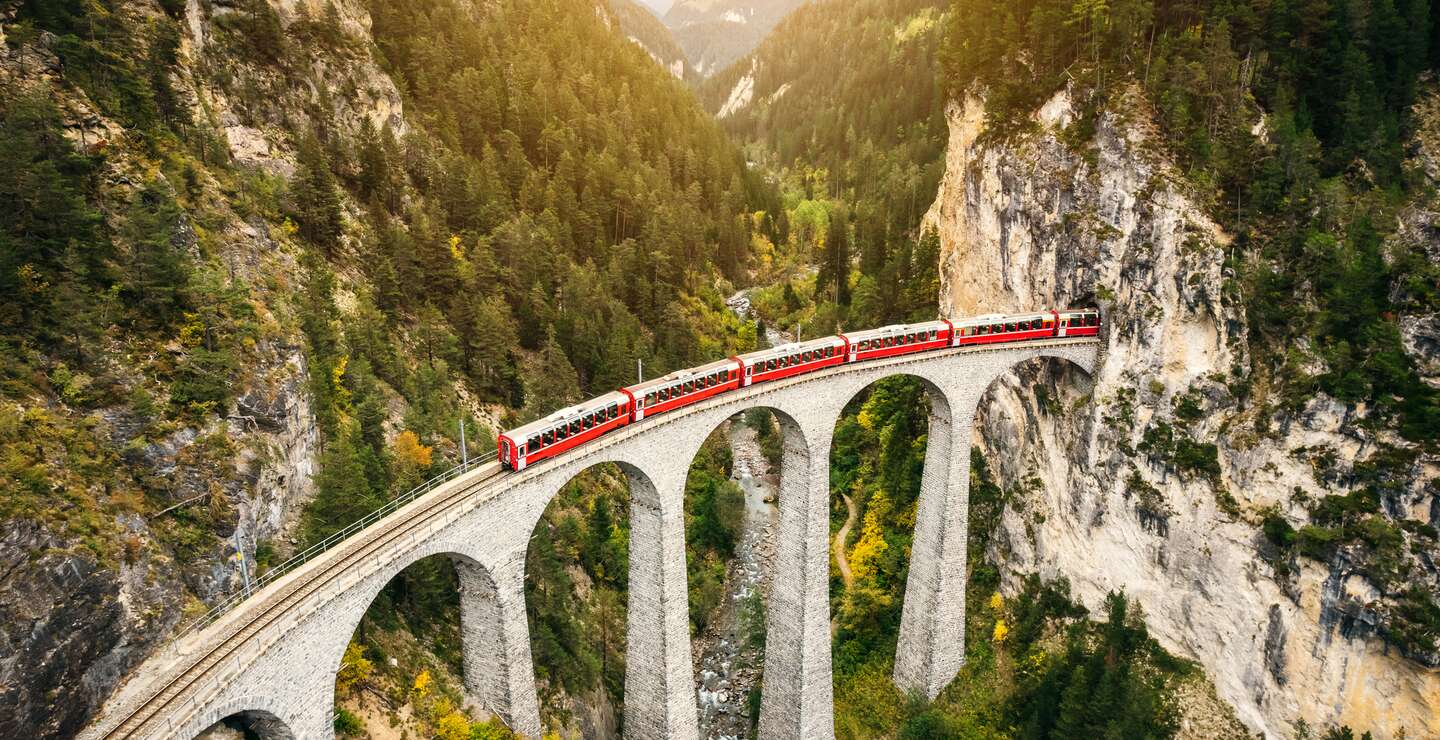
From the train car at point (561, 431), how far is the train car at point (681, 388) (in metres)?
0.63

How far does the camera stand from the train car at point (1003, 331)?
36562 mm

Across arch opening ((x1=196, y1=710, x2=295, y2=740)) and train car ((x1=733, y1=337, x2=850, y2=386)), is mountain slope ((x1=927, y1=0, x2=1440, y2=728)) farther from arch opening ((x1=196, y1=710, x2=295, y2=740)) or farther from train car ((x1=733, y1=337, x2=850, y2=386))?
arch opening ((x1=196, y1=710, x2=295, y2=740))

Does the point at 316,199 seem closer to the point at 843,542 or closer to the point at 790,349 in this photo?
the point at 790,349

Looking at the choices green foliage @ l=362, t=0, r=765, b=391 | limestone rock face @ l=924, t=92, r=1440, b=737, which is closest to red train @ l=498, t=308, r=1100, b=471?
limestone rock face @ l=924, t=92, r=1440, b=737

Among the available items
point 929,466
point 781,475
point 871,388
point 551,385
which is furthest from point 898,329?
point 551,385

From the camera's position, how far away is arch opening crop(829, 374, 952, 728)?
3919cm

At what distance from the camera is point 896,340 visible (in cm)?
3656

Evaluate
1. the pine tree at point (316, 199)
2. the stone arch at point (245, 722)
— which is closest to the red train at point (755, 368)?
the stone arch at point (245, 722)

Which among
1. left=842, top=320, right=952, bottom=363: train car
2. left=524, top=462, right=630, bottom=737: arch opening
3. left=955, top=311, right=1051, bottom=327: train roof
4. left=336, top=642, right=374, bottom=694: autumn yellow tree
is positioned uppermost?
left=955, top=311, right=1051, bottom=327: train roof

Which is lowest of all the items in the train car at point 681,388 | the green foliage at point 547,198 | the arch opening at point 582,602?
the arch opening at point 582,602

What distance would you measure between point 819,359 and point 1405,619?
23342 millimetres

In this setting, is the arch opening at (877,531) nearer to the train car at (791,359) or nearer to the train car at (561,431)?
the train car at (791,359)

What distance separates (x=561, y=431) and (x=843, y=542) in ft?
92.0

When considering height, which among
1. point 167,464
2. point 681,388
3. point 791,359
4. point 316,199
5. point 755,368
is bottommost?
point 167,464
